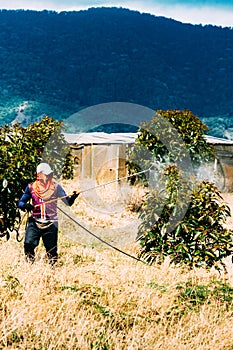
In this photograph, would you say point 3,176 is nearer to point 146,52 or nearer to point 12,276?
point 12,276

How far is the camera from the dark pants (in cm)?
679

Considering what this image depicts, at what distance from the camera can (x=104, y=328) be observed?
4371 mm

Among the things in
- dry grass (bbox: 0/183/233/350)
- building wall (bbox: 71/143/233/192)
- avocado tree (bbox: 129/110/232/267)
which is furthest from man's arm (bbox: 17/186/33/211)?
building wall (bbox: 71/143/233/192)

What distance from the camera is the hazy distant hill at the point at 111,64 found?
107688 mm

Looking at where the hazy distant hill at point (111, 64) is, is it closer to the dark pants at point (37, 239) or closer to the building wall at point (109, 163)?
the building wall at point (109, 163)

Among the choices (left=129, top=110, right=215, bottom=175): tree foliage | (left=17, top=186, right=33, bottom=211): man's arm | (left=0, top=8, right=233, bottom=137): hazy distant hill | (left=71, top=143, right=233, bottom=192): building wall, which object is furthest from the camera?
(left=0, top=8, right=233, bottom=137): hazy distant hill

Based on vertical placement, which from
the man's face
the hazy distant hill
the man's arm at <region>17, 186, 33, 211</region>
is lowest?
the man's arm at <region>17, 186, 33, 211</region>

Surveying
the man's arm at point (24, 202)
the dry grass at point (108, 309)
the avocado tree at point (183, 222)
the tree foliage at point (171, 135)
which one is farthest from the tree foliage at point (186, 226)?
the tree foliage at point (171, 135)

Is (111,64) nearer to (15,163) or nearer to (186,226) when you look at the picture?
(15,163)

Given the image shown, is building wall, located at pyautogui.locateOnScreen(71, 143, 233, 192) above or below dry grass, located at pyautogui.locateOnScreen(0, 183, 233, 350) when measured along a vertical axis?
above

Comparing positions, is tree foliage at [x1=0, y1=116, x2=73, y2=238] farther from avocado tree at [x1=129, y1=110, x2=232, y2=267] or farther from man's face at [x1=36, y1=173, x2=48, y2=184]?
avocado tree at [x1=129, y1=110, x2=232, y2=267]

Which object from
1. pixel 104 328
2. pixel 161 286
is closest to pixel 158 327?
pixel 104 328

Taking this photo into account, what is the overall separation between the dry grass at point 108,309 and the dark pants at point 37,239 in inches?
7.0

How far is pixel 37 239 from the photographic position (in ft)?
22.4
